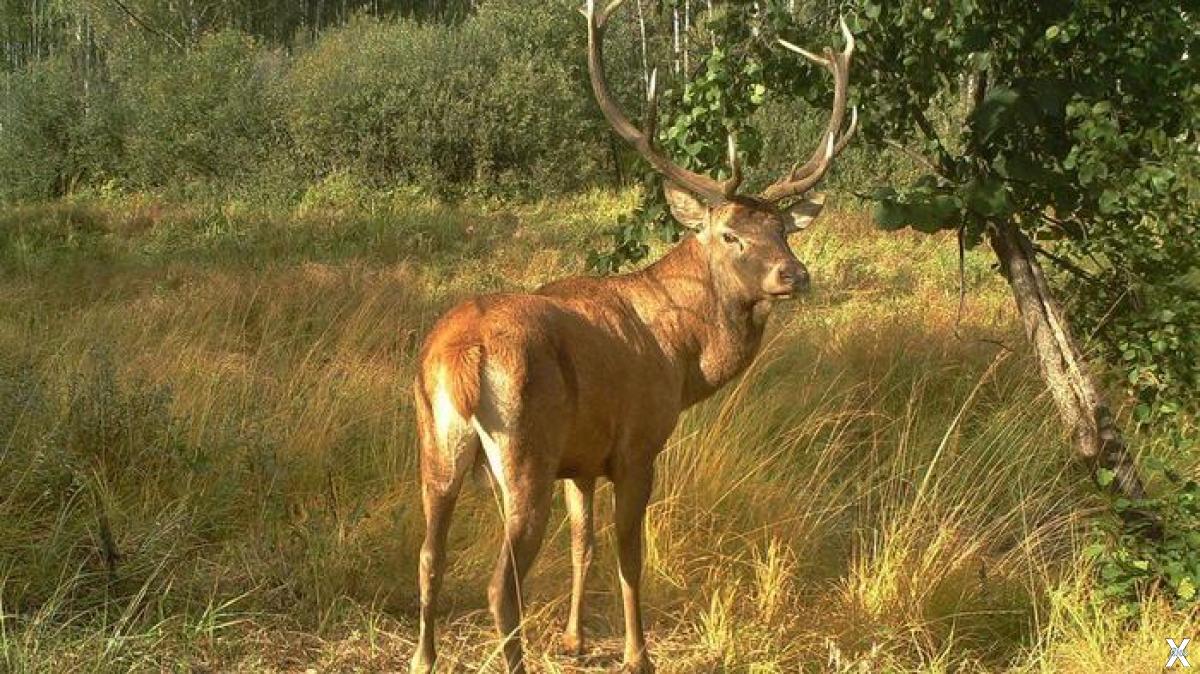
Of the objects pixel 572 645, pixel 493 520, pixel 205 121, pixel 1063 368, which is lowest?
pixel 572 645

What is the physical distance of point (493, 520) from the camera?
5.39 metres

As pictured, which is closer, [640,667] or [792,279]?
[640,667]

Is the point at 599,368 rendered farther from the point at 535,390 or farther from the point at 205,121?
A: the point at 205,121

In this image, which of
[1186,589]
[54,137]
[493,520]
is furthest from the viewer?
[54,137]

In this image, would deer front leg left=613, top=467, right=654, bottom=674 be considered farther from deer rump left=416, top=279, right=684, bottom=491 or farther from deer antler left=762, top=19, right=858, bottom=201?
deer antler left=762, top=19, right=858, bottom=201

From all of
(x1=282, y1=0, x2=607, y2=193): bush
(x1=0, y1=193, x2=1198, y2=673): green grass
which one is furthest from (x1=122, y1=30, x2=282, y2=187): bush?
(x1=0, y1=193, x2=1198, y2=673): green grass

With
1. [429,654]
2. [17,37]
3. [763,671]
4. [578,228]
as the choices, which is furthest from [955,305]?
[17,37]

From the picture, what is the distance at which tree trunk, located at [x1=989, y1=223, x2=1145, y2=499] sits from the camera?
5.09 m

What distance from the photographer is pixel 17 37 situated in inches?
1629

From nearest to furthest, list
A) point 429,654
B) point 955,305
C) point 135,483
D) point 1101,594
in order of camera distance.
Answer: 1. point 429,654
2. point 1101,594
3. point 135,483
4. point 955,305

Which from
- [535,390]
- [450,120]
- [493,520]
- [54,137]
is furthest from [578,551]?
[54,137]

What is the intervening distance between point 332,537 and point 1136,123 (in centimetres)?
361

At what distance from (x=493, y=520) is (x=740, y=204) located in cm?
177

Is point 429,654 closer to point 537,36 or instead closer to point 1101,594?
point 1101,594
